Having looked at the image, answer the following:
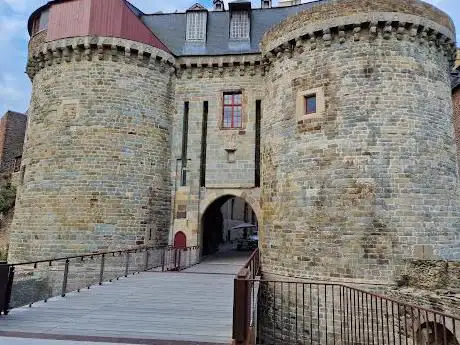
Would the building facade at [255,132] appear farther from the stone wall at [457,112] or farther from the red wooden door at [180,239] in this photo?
the stone wall at [457,112]

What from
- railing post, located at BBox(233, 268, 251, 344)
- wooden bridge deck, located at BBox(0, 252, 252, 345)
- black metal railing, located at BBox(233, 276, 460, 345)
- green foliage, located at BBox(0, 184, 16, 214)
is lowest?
black metal railing, located at BBox(233, 276, 460, 345)

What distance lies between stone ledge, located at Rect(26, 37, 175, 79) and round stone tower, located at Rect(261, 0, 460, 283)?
5723 mm

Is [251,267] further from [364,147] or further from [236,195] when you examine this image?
[236,195]

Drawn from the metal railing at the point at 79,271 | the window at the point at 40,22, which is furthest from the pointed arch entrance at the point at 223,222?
the window at the point at 40,22

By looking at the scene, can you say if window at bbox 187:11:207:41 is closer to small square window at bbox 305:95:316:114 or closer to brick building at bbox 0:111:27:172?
small square window at bbox 305:95:316:114

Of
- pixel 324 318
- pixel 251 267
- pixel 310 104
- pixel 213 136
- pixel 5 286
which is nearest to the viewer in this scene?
pixel 5 286

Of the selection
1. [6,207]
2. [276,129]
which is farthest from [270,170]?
[6,207]

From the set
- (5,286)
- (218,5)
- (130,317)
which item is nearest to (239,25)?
(218,5)

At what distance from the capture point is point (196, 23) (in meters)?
17.5

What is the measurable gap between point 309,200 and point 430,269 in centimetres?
363

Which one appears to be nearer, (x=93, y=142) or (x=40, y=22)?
(x=93, y=142)

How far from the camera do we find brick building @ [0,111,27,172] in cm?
2434

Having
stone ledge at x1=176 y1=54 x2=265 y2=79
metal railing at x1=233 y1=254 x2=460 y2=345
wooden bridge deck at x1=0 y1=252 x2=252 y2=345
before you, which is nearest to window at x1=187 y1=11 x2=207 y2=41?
stone ledge at x1=176 y1=54 x2=265 y2=79

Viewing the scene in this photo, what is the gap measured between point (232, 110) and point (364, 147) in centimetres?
671
